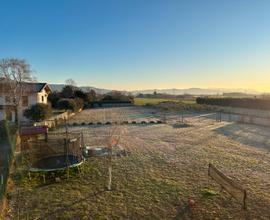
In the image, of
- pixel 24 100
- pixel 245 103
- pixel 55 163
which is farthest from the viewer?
pixel 245 103

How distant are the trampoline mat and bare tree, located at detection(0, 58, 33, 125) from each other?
1680 cm

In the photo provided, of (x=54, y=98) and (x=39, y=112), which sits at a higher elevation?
(x=54, y=98)

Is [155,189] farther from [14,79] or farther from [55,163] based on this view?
[14,79]

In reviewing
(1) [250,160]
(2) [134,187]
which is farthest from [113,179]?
(1) [250,160]

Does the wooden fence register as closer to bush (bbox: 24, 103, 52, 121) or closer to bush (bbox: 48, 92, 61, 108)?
bush (bbox: 24, 103, 52, 121)

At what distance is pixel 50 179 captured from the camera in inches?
302

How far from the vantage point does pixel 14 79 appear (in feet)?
82.4

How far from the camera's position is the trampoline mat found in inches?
328

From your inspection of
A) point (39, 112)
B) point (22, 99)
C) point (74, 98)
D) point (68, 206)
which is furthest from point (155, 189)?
point (74, 98)

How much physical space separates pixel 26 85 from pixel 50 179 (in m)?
21.7

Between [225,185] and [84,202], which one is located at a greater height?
[225,185]

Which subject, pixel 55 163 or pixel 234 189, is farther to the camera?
pixel 55 163

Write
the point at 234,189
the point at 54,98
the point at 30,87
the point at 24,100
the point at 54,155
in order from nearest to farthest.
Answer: the point at 234,189 < the point at 54,155 < the point at 24,100 < the point at 30,87 < the point at 54,98

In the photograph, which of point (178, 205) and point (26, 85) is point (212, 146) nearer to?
point (178, 205)
